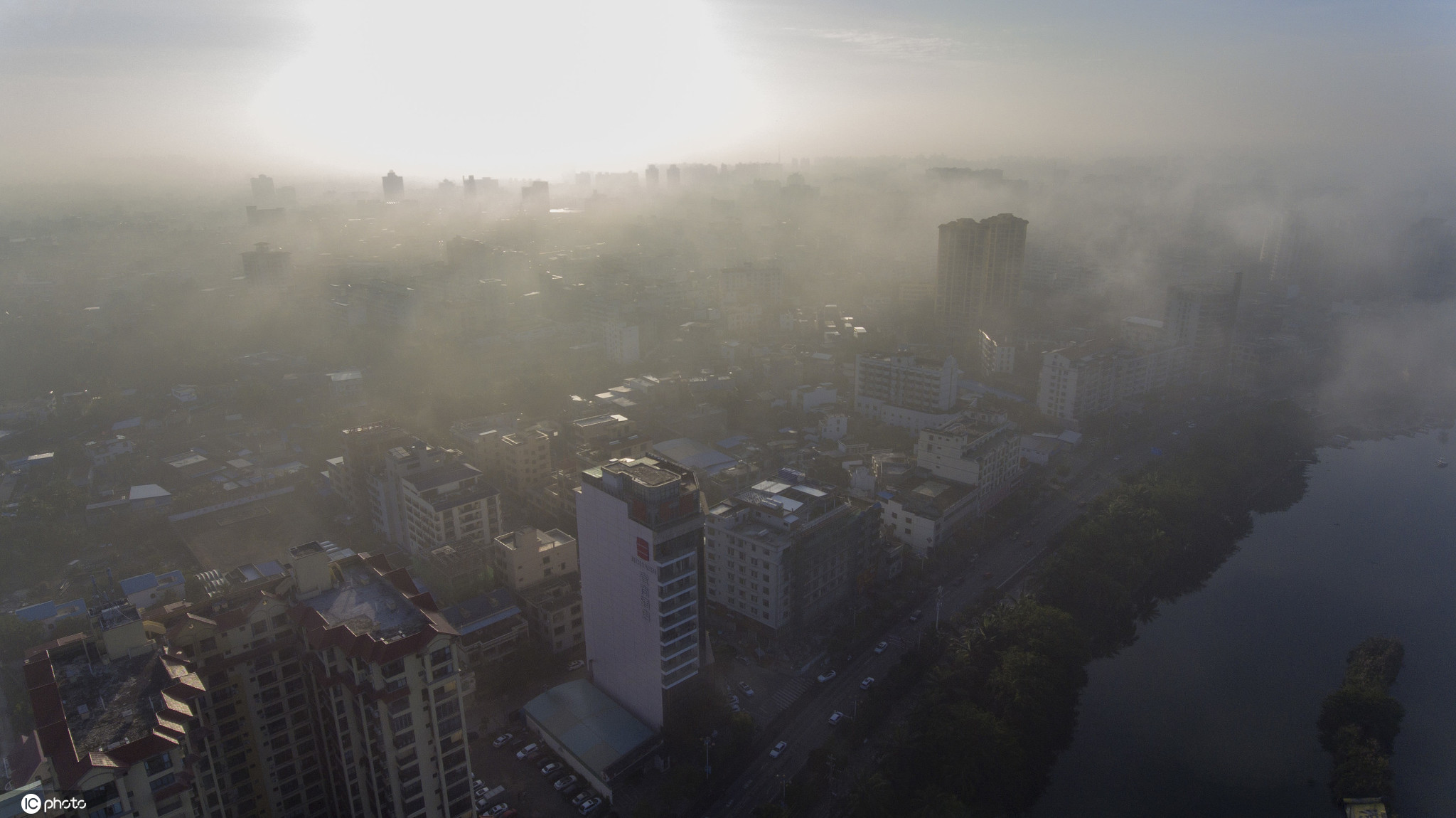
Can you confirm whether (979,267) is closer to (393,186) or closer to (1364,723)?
(1364,723)

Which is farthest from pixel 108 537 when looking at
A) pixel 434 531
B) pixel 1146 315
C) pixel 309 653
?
pixel 1146 315

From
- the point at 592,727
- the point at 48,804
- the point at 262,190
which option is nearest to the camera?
the point at 48,804

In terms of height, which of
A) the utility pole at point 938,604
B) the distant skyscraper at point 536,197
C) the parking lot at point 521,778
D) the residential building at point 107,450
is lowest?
the parking lot at point 521,778

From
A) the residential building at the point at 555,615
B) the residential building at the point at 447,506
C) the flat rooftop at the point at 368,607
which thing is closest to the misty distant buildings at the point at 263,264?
the residential building at the point at 447,506

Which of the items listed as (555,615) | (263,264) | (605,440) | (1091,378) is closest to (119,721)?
(555,615)

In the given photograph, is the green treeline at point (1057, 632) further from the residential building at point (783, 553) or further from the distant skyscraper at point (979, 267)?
the distant skyscraper at point (979, 267)

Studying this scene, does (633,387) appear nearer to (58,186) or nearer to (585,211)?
(585,211)
